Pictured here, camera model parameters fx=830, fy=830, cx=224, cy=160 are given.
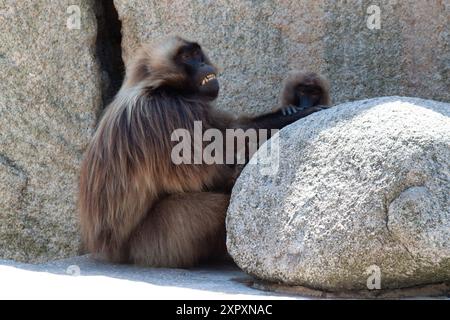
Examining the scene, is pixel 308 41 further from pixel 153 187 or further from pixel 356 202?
pixel 356 202

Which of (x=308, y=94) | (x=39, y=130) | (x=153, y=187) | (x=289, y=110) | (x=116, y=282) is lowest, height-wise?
(x=116, y=282)

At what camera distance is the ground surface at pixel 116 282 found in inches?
150

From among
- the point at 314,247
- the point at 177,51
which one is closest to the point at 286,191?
the point at 314,247

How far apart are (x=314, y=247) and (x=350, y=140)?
53cm

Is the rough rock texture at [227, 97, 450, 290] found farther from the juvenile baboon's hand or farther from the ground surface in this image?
the juvenile baboon's hand

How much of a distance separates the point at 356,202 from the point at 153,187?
147 centimetres

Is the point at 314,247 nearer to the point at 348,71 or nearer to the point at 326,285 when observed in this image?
the point at 326,285

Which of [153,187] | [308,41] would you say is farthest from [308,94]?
[153,187]

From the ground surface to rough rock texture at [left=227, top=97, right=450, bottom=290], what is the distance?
0.27m

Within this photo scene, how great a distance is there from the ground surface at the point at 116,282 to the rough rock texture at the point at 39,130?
998 mm

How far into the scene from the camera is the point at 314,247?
→ 380 centimetres

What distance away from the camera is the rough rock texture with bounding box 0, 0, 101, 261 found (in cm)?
599

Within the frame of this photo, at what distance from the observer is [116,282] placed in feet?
13.9

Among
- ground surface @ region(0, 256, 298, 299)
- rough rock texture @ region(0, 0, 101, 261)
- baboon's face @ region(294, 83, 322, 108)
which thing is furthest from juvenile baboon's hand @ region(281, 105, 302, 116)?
rough rock texture @ region(0, 0, 101, 261)
